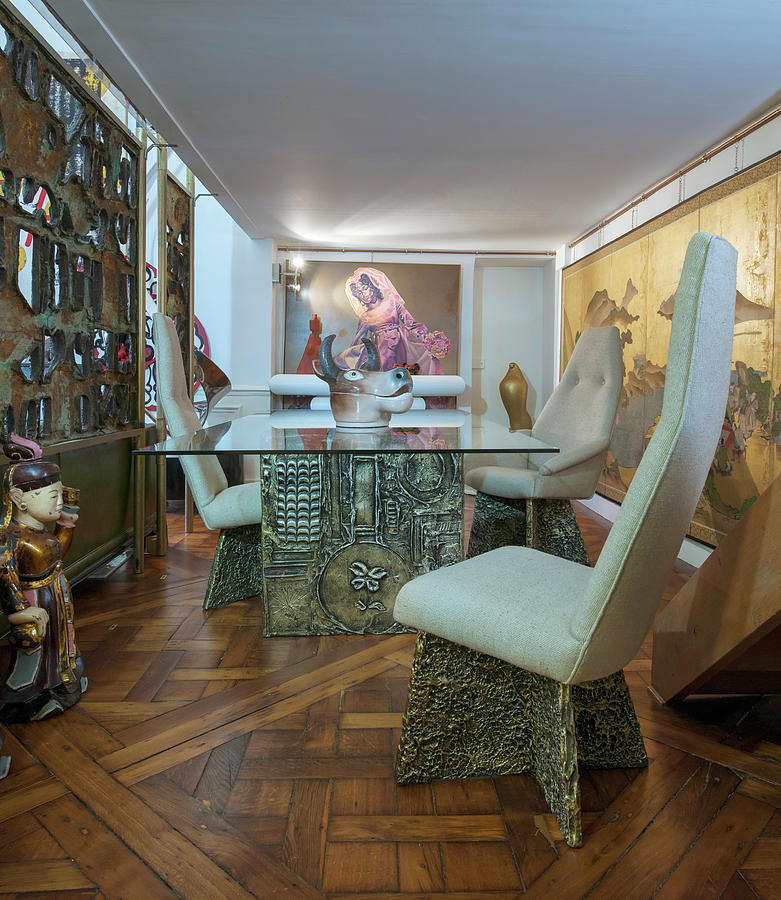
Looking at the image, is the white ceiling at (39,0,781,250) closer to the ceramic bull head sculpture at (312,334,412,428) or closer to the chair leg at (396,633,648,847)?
the ceramic bull head sculpture at (312,334,412,428)

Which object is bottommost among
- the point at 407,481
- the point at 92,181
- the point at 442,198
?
the point at 407,481

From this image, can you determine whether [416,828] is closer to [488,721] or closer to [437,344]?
[488,721]

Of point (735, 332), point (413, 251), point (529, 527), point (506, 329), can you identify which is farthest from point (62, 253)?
point (506, 329)

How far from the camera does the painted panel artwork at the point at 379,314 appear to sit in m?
6.41

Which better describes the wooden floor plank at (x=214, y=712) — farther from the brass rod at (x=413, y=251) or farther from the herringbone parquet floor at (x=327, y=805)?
the brass rod at (x=413, y=251)

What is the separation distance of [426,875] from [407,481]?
4.65 feet

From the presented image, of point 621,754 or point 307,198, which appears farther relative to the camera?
point 307,198

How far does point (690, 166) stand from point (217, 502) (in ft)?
10.9

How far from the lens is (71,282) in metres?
2.75

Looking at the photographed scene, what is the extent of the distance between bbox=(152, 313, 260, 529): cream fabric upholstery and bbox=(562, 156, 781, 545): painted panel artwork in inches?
76.2

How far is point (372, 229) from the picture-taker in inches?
230

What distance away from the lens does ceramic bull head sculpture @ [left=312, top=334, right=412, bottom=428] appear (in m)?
2.82

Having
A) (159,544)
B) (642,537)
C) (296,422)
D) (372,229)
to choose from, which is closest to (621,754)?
(642,537)

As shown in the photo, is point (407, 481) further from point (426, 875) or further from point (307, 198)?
point (307, 198)
